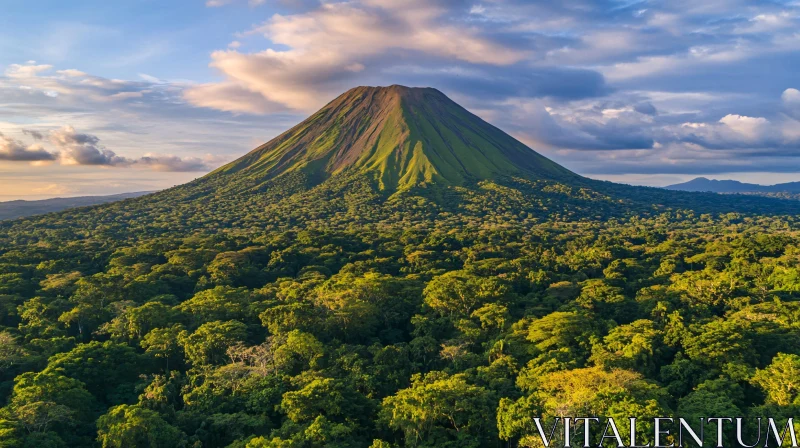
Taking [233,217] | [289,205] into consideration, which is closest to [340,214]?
[289,205]

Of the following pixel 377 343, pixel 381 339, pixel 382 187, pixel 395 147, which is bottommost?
pixel 381 339

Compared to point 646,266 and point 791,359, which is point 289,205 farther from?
point 791,359

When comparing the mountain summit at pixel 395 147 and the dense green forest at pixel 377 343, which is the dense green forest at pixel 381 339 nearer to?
the dense green forest at pixel 377 343

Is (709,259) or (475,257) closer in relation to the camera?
(709,259)

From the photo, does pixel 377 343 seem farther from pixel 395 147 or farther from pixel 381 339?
pixel 395 147

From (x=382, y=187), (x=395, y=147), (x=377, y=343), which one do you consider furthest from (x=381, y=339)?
(x=395, y=147)

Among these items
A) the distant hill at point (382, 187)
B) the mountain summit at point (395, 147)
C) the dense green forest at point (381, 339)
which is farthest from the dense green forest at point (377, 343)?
the mountain summit at point (395, 147)
